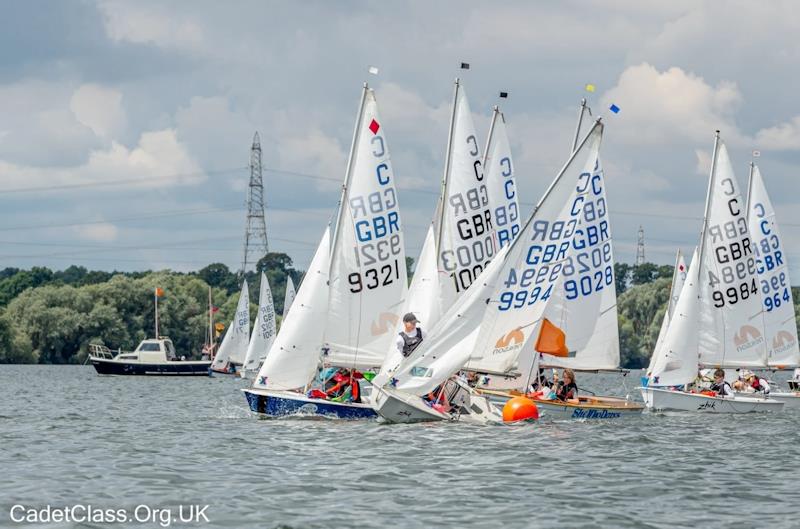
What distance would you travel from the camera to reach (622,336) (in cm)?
13100

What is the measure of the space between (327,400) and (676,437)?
818 centimetres

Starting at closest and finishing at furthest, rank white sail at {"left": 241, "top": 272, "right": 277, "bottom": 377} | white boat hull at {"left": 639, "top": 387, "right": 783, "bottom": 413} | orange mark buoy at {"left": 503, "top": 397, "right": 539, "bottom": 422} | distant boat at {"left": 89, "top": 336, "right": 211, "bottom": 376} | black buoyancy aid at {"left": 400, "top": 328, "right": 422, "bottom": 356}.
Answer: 1. black buoyancy aid at {"left": 400, "top": 328, "right": 422, "bottom": 356}
2. orange mark buoy at {"left": 503, "top": 397, "right": 539, "bottom": 422}
3. white boat hull at {"left": 639, "top": 387, "right": 783, "bottom": 413}
4. white sail at {"left": 241, "top": 272, "right": 277, "bottom": 377}
5. distant boat at {"left": 89, "top": 336, "right": 211, "bottom": 376}

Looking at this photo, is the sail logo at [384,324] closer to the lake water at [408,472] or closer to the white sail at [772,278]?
the lake water at [408,472]

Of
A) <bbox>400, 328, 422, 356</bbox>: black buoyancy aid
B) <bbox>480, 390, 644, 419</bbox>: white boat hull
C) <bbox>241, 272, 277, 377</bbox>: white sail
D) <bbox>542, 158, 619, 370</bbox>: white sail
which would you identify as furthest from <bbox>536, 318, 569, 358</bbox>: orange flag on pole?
<bbox>241, 272, 277, 377</bbox>: white sail

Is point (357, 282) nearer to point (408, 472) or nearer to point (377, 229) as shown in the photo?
point (377, 229)

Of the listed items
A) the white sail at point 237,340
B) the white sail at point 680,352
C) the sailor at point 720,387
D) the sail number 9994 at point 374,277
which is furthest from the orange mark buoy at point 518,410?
the white sail at point 237,340

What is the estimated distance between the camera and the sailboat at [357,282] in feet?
106

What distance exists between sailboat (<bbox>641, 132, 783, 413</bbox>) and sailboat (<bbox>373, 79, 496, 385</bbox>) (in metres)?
7.97

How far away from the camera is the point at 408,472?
2245 centimetres

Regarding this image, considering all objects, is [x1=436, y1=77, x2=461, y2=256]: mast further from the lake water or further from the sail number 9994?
the lake water

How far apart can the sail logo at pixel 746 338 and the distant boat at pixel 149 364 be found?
157 ft

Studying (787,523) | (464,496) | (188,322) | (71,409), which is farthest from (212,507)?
(188,322)

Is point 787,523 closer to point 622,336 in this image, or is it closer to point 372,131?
point 372,131

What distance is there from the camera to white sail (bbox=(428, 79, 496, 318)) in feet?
120
